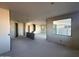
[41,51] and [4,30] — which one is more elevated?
[4,30]

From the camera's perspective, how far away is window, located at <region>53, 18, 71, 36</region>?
7059 mm

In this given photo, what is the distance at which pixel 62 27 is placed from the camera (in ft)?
25.7

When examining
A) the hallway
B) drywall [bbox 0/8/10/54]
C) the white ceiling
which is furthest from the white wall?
drywall [bbox 0/8/10/54]

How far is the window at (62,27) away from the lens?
7059 mm

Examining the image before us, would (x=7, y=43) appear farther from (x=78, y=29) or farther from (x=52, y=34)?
(x=52, y=34)

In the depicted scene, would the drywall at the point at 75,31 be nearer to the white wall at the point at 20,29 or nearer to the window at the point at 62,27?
the window at the point at 62,27

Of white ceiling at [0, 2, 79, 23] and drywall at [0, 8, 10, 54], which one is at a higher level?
white ceiling at [0, 2, 79, 23]

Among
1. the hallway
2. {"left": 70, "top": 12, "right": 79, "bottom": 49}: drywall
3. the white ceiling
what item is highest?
the white ceiling

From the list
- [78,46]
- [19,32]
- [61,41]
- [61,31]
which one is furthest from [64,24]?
[19,32]

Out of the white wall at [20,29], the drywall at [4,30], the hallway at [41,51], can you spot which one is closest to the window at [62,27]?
the hallway at [41,51]

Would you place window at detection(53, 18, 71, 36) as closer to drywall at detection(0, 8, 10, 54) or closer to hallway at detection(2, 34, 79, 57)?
hallway at detection(2, 34, 79, 57)

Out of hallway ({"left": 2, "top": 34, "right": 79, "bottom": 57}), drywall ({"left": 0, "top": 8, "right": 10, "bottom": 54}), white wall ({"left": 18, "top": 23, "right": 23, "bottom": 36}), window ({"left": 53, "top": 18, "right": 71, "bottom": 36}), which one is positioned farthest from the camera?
white wall ({"left": 18, "top": 23, "right": 23, "bottom": 36})

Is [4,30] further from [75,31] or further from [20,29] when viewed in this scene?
[20,29]

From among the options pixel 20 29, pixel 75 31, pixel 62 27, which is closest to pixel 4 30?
pixel 75 31
